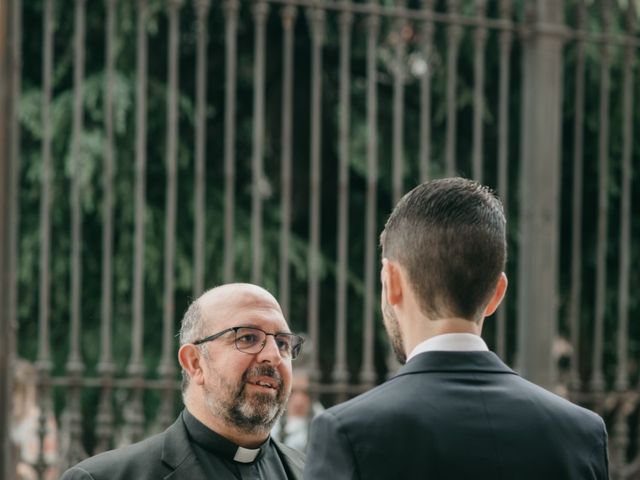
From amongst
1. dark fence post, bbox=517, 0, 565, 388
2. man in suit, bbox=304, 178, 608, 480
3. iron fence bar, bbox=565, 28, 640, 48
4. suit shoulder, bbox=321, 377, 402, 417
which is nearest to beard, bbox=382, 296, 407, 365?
man in suit, bbox=304, 178, 608, 480

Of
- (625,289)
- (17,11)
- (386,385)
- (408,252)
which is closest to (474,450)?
(386,385)

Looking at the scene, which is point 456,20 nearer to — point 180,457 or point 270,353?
point 270,353

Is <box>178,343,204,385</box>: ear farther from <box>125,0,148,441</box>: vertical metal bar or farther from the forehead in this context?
<box>125,0,148,441</box>: vertical metal bar

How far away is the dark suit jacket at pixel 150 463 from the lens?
114 inches

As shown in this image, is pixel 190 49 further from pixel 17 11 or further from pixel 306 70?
pixel 17 11

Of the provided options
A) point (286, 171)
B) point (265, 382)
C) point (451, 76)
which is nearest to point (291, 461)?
point (265, 382)

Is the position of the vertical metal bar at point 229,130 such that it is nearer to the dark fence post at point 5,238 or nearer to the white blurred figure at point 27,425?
the dark fence post at point 5,238

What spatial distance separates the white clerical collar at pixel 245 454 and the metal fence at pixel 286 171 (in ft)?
7.11

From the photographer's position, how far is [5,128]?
16.8 feet

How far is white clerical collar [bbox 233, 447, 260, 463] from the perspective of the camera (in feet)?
9.91

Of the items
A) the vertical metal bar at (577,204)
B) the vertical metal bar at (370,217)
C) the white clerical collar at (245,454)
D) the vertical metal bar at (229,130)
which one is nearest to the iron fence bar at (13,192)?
the vertical metal bar at (229,130)

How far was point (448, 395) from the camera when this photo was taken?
6.53ft

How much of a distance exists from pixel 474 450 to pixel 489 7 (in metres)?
6.98

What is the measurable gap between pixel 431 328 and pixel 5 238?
3354 millimetres
